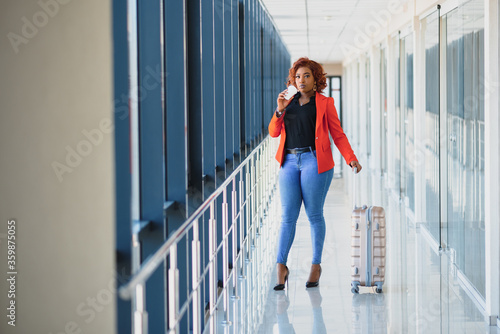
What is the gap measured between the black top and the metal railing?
0.35 meters

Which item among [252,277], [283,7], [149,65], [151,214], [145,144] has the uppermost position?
[283,7]

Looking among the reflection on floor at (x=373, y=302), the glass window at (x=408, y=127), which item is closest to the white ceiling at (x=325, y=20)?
the glass window at (x=408, y=127)

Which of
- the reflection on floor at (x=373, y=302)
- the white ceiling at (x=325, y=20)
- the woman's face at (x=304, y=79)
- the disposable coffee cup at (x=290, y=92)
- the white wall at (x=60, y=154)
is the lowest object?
the reflection on floor at (x=373, y=302)

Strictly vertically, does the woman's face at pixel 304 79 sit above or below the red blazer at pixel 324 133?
above

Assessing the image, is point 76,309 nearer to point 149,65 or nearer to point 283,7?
point 149,65

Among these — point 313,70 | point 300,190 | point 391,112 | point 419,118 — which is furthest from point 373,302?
point 391,112

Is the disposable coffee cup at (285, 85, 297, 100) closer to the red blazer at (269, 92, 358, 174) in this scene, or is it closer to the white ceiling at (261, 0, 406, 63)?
the red blazer at (269, 92, 358, 174)

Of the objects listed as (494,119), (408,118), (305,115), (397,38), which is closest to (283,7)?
(397,38)

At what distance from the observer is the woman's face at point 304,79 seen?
4.16 metres

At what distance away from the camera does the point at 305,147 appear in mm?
4152

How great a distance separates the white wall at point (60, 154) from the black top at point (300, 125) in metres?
2.04

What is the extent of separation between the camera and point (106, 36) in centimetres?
222

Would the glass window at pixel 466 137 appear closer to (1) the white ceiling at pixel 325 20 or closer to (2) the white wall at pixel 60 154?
(2) the white wall at pixel 60 154

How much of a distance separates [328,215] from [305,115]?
9.94 feet
